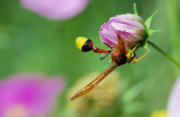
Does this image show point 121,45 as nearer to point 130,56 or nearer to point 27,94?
point 130,56

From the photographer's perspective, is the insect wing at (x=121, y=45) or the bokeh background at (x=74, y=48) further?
the bokeh background at (x=74, y=48)

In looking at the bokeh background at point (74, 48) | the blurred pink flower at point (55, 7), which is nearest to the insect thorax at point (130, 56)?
the bokeh background at point (74, 48)

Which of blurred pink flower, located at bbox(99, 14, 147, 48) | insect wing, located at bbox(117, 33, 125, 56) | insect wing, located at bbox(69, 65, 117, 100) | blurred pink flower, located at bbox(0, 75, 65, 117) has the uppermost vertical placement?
blurred pink flower, located at bbox(0, 75, 65, 117)

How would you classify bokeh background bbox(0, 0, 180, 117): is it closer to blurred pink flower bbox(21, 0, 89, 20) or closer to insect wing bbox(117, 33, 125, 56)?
blurred pink flower bbox(21, 0, 89, 20)

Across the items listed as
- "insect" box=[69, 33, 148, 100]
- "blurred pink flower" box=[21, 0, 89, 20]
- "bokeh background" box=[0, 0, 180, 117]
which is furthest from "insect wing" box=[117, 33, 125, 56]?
"blurred pink flower" box=[21, 0, 89, 20]

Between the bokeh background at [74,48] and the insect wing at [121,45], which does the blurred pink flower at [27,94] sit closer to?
the bokeh background at [74,48]

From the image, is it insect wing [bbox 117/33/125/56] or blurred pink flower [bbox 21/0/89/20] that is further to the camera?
blurred pink flower [bbox 21/0/89/20]
